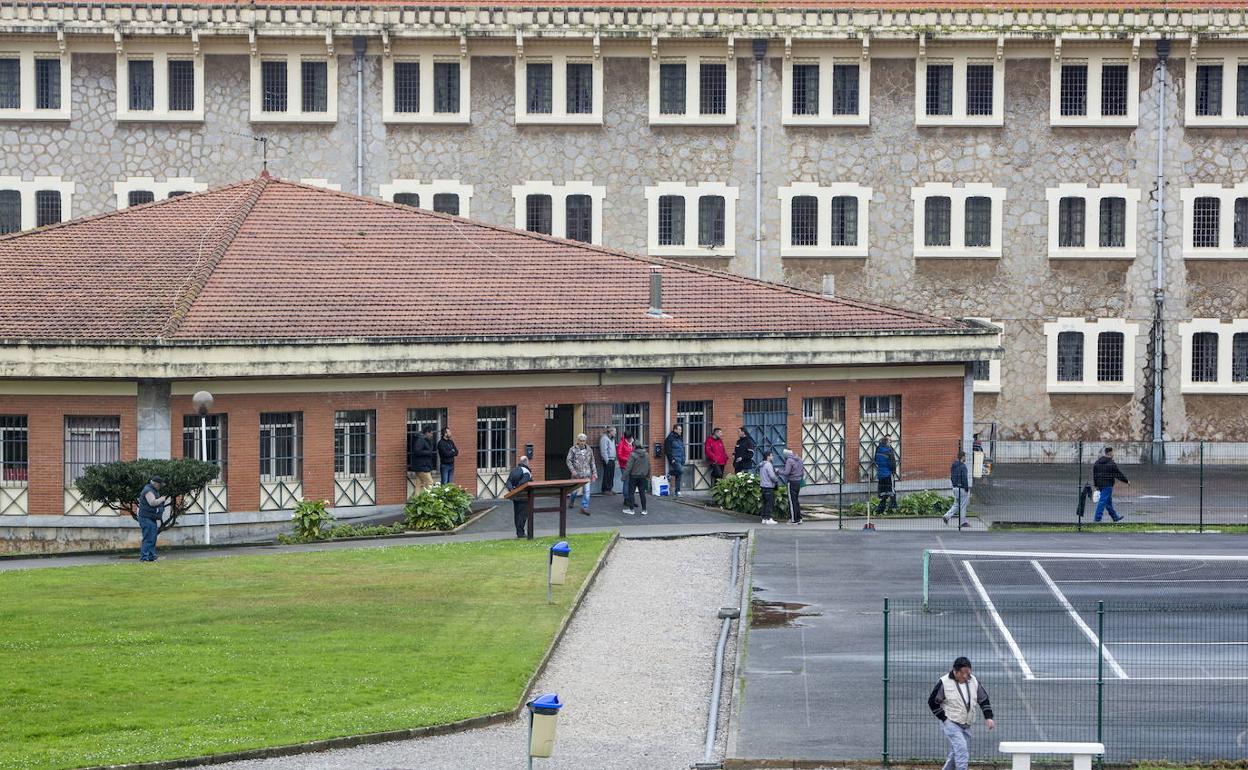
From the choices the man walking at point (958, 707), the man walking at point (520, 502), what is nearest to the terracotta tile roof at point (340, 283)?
the man walking at point (520, 502)

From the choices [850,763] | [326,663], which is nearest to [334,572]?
[326,663]

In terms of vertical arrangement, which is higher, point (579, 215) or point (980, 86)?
point (980, 86)

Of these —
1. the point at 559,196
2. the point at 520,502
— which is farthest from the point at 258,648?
the point at 559,196

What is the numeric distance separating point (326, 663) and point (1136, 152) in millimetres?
38550

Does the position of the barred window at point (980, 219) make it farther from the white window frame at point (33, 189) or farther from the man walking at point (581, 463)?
the white window frame at point (33, 189)

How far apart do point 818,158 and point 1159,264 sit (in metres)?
9.86

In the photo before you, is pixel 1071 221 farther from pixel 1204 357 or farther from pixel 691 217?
pixel 691 217

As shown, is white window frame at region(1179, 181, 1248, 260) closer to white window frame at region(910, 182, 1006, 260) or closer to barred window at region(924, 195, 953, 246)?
white window frame at region(910, 182, 1006, 260)

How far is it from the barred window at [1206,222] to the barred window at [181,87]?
1100 inches

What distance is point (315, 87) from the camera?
63.2m

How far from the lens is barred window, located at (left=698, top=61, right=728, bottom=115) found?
63.0 meters

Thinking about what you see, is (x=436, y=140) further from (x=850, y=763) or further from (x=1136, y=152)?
(x=850, y=763)

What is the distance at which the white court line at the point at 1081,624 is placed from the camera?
97.0ft

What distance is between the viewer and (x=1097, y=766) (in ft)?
83.4
